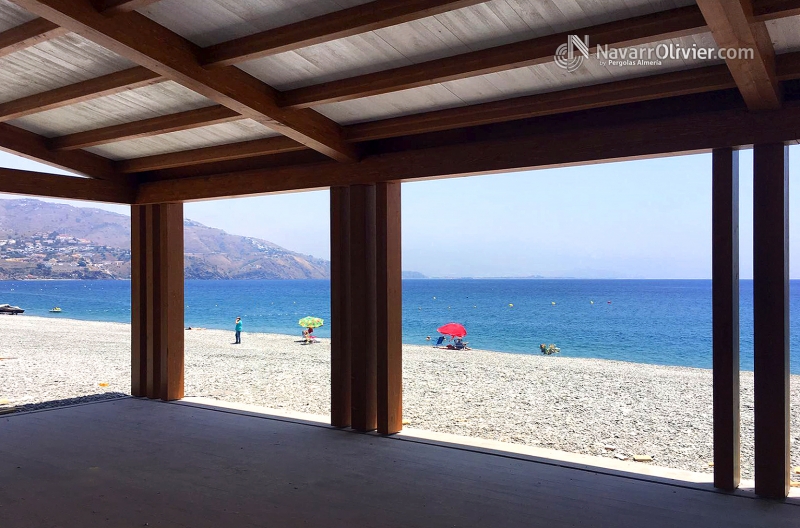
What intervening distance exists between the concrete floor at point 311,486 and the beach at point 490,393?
8.19 ft

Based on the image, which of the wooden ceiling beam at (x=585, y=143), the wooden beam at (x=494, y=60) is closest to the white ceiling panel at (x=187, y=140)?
the wooden ceiling beam at (x=585, y=143)

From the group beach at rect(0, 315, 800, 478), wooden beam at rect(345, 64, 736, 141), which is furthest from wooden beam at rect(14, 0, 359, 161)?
beach at rect(0, 315, 800, 478)

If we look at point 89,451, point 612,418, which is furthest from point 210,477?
point 612,418

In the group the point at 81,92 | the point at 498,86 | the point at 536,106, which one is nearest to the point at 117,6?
the point at 81,92

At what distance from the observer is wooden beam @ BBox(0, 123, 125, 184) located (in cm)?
619

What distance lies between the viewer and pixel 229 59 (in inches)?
160

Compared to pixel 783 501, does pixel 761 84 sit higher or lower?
higher

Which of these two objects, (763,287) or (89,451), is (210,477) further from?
(763,287)

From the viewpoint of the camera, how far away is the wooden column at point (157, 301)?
299 inches

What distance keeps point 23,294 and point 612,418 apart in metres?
69.3

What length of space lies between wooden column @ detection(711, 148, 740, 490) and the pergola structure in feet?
0.05

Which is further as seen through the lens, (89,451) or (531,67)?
(89,451)

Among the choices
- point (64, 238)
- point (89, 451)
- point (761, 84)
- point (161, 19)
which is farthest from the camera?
point (64, 238)

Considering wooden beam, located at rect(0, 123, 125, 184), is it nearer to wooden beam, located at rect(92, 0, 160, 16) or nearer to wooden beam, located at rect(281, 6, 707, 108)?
wooden beam, located at rect(281, 6, 707, 108)
